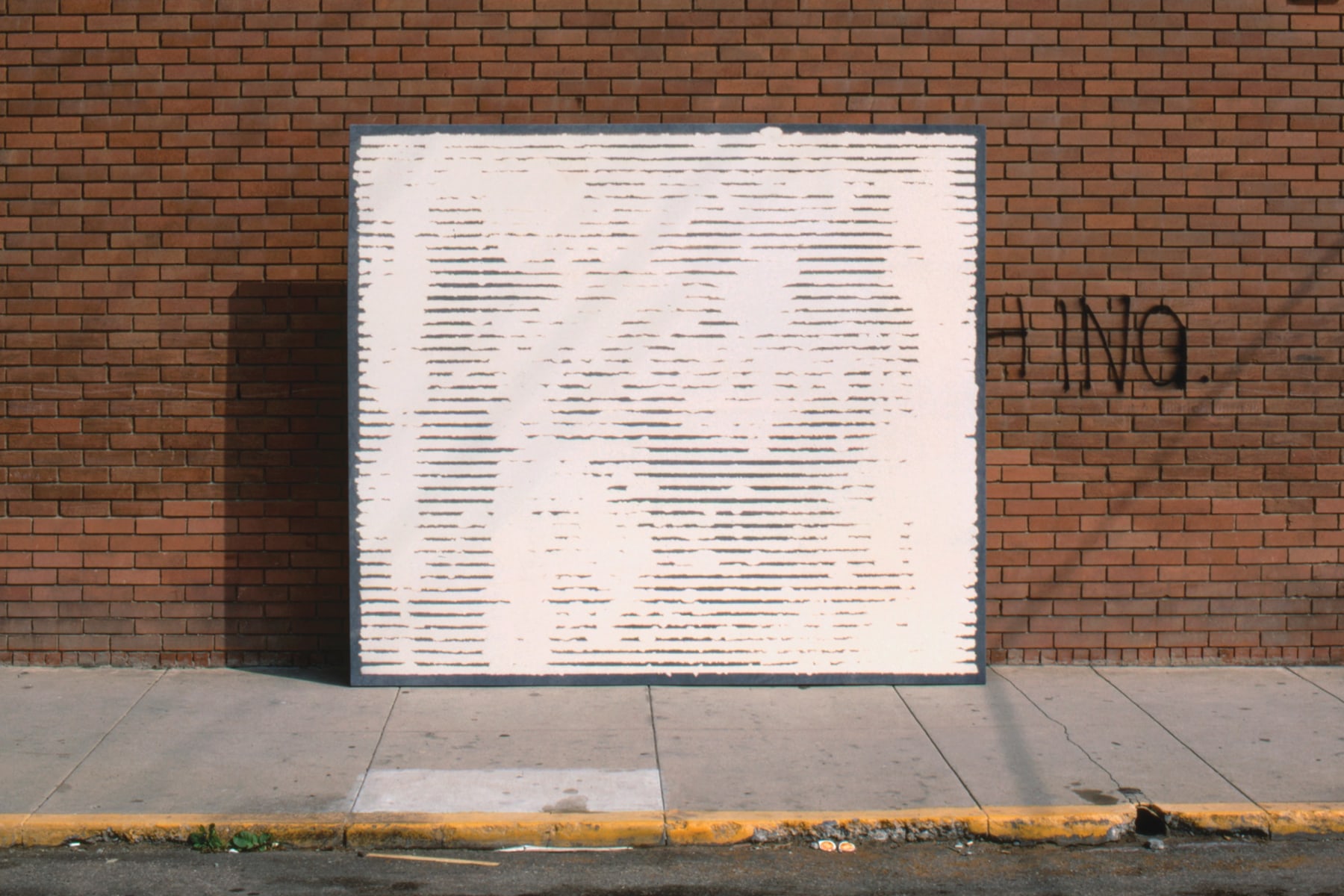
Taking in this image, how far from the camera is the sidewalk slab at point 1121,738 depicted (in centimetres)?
563

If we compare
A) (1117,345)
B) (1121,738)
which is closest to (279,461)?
(1121,738)

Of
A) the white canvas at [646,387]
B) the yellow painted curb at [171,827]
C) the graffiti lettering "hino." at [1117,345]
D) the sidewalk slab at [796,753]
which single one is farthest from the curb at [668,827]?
the graffiti lettering "hino." at [1117,345]

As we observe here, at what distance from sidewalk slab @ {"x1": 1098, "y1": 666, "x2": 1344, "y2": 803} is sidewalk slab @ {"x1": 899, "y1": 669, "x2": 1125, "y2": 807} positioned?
24.8 inches

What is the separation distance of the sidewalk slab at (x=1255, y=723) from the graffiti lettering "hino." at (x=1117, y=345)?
1.72 meters

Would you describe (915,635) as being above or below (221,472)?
below

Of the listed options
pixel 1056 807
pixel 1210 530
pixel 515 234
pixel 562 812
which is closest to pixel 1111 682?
pixel 1210 530

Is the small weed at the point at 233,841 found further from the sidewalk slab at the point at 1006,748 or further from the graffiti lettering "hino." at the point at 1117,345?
the graffiti lettering "hino." at the point at 1117,345

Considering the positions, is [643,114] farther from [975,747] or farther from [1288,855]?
[1288,855]

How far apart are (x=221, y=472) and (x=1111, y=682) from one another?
5.28 meters

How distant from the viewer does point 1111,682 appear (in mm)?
7387

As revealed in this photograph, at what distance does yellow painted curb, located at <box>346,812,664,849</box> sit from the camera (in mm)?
5238

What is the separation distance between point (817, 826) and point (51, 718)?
4.00 metres

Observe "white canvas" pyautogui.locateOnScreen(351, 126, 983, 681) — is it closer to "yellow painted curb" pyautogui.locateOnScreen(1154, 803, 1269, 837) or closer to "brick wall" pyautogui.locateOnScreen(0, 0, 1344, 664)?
"brick wall" pyautogui.locateOnScreen(0, 0, 1344, 664)

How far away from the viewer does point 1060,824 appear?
5.32 m
